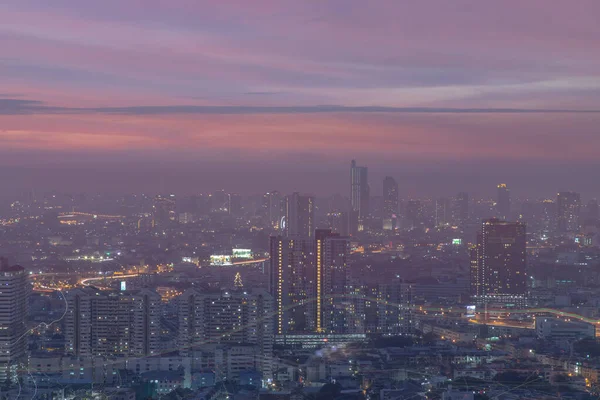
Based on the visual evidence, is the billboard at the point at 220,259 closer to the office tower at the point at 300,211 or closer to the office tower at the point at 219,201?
the office tower at the point at 300,211

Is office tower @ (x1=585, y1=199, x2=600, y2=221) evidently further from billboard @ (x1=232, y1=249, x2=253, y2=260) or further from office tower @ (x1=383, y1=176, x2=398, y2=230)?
billboard @ (x1=232, y1=249, x2=253, y2=260)

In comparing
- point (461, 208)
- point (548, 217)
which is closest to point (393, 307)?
point (548, 217)

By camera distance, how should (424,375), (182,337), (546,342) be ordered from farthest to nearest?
1. (546,342)
2. (182,337)
3. (424,375)

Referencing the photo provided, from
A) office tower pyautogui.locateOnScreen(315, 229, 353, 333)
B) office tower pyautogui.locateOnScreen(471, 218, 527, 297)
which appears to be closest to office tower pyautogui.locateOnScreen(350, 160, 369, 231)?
office tower pyautogui.locateOnScreen(471, 218, 527, 297)

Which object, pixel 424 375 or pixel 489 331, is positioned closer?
pixel 424 375

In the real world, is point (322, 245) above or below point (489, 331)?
above

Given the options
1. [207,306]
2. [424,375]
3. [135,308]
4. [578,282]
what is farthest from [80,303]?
[578,282]

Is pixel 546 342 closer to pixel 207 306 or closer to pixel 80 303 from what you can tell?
pixel 207 306
